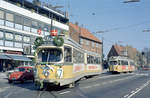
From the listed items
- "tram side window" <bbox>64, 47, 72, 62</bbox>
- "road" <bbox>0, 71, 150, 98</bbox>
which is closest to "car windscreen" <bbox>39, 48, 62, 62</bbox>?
"tram side window" <bbox>64, 47, 72, 62</bbox>

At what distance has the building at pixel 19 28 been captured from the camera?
3152 centimetres

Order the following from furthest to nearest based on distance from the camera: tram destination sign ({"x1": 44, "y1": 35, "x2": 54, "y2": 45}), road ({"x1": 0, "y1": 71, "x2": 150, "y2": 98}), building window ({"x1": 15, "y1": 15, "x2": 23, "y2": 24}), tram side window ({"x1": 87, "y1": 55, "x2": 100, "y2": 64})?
building window ({"x1": 15, "y1": 15, "x2": 23, "y2": 24}) < tram side window ({"x1": 87, "y1": 55, "x2": 100, "y2": 64}) < tram destination sign ({"x1": 44, "y1": 35, "x2": 54, "y2": 45}) < road ({"x1": 0, "y1": 71, "x2": 150, "y2": 98})

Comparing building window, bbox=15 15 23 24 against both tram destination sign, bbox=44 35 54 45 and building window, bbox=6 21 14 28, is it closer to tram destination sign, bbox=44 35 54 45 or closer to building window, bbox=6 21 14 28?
building window, bbox=6 21 14 28

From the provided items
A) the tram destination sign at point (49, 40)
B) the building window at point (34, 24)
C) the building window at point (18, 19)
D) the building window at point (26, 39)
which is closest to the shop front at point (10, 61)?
the building window at point (26, 39)

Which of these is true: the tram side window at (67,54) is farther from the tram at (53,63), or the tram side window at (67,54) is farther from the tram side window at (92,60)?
the tram side window at (92,60)

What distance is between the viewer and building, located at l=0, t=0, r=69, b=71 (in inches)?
1241

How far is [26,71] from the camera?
19.2m

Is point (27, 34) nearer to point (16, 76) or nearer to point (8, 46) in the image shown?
point (8, 46)

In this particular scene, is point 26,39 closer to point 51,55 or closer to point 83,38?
point 51,55

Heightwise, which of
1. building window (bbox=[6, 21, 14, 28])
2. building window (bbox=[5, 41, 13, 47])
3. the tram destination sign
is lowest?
the tram destination sign

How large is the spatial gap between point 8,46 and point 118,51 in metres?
64.2

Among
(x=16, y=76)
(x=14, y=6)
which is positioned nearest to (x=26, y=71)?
(x=16, y=76)

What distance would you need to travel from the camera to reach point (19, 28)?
34.6 meters

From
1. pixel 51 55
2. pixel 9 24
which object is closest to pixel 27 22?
pixel 9 24
